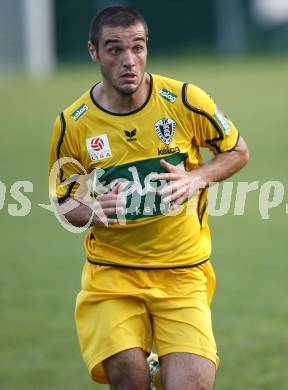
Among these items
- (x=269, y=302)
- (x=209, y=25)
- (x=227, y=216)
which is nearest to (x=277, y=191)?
(x=227, y=216)

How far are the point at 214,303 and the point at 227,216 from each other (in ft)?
15.1

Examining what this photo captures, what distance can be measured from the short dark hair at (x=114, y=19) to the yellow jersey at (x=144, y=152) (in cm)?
34

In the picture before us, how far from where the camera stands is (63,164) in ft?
19.3

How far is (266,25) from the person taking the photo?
3784cm

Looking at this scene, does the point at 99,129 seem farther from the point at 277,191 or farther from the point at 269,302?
the point at 277,191

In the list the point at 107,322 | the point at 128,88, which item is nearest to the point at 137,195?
the point at 128,88

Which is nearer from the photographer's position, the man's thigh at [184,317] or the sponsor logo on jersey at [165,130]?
the man's thigh at [184,317]

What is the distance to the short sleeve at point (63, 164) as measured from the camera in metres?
5.82

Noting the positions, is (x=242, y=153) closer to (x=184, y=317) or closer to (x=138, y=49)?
(x=138, y=49)

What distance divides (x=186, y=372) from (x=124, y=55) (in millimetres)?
1678

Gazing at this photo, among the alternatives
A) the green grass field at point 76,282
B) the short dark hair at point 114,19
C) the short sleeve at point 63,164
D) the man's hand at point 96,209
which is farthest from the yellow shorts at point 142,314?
the green grass field at point 76,282

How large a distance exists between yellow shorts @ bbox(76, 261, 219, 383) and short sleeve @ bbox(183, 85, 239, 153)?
707 mm

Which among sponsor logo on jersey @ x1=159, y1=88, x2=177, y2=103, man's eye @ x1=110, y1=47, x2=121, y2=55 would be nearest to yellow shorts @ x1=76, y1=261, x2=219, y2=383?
sponsor logo on jersey @ x1=159, y1=88, x2=177, y2=103

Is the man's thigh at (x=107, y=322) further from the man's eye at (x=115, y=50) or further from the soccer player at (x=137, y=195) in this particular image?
the man's eye at (x=115, y=50)
